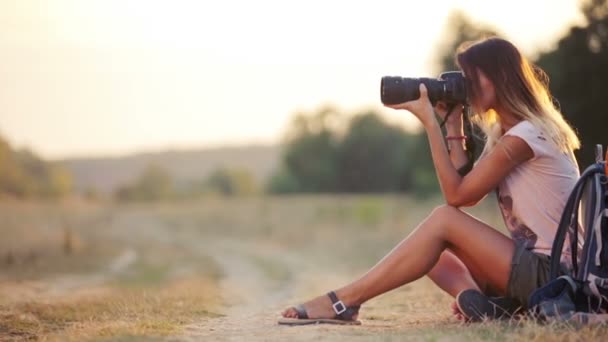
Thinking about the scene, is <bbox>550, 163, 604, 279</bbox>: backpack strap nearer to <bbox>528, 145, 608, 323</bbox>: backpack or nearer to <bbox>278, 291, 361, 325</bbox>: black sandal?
<bbox>528, 145, 608, 323</bbox>: backpack

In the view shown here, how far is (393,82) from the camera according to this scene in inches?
187

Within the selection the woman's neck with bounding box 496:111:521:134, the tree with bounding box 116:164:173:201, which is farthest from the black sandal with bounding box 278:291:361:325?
the tree with bounding box 116:164:173:201

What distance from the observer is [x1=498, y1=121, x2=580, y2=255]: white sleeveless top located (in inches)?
172

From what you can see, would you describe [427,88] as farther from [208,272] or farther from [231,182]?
[231,182]

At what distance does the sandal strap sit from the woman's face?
4.15ft

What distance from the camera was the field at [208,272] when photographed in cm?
448

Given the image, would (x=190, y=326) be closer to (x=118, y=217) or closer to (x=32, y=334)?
(x=32, y=334)

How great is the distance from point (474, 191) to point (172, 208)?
93.5 feet

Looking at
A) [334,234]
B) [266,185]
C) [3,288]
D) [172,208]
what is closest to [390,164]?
[266,185]

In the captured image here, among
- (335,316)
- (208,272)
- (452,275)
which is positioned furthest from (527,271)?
(208,272)

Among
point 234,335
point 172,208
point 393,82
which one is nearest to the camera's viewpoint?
point 234,335

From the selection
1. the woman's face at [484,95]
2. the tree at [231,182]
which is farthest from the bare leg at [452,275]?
the tree at [231,182]

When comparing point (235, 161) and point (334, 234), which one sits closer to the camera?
point (334, 234)

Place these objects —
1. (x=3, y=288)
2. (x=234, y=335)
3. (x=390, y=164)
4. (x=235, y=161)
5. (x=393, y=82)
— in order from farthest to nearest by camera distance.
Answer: (x=235, y=161) → (x=390, y=164) → (x=3, y=288) → (x=393, y=82) → (x=234, y=335)
